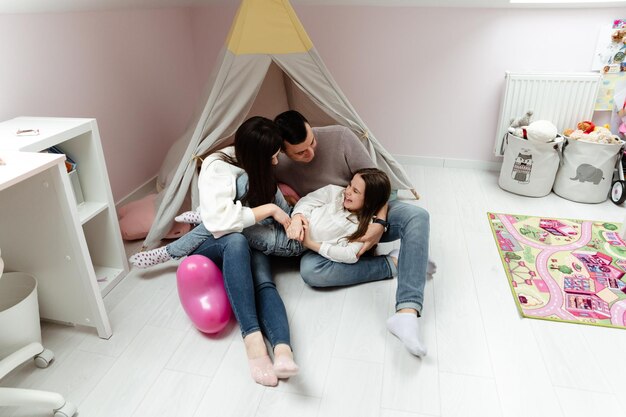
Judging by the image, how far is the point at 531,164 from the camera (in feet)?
8.71

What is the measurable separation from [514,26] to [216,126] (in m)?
1.89

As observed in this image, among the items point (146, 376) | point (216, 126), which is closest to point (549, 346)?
point (146, 376)

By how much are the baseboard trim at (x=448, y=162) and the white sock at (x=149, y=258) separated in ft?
6.05

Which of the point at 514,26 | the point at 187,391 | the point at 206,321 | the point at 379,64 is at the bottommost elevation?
the point at 187,391

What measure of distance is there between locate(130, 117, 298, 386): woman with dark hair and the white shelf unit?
0.28m

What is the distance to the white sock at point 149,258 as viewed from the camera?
1982 millimetres

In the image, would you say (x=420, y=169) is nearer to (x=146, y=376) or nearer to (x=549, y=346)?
(x=549, y=346)

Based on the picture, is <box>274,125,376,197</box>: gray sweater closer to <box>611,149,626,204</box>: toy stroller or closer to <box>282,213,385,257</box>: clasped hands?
<box>282,213,385,257</box>: clasped hands

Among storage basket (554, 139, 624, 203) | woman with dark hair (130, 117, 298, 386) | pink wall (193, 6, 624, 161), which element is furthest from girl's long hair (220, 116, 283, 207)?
storage basket (554, 139, 624, 203)

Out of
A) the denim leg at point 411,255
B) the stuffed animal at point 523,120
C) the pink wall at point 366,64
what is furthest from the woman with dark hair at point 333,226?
the stuffed animal at point 523,120

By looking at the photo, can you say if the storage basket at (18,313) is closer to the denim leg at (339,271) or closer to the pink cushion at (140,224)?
the pink cushion at (140,224)

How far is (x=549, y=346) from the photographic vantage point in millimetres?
1607

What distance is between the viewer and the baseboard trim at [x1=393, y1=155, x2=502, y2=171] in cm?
310

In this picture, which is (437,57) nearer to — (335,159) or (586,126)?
(586,126)
